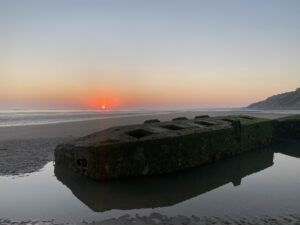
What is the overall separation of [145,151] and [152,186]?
73.6 inches

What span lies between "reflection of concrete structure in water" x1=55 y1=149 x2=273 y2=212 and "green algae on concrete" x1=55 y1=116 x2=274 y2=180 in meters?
0.49

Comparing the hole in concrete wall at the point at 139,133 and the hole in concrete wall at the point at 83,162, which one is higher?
the hole in concrete wall at the point at 139,133

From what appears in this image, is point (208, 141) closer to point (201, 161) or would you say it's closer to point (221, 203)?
point (201, 161)

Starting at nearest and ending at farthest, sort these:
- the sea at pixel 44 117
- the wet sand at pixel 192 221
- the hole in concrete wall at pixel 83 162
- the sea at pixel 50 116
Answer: the wet sand at pixel 192 221 → the hole in concrete wall at pixel 83 162 → the sea at pixel 44 117 → the sea at pixel 50 116

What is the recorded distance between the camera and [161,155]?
14.3 metres

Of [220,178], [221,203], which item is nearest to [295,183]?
[220,178]

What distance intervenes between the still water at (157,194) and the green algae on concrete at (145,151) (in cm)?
54

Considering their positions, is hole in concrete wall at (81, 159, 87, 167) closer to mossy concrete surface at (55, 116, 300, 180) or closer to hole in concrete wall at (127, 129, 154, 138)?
mossy concrete surface at (55, 116, 300, 180)

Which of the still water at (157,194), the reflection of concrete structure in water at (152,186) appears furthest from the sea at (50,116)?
the reflection of concrete structure in water at (152,186)

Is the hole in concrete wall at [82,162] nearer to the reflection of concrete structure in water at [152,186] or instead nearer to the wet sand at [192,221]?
the reflection of concrete structure in water at [152,186]

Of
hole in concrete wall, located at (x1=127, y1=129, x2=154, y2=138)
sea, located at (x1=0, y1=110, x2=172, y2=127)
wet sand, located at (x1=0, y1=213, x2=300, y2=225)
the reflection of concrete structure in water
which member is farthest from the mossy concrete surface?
sea, located at (x1=0, y1=110, x2=172, y2=127)

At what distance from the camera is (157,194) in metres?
11.4

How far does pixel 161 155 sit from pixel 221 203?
4516 mm

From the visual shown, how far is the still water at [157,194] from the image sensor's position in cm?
954
